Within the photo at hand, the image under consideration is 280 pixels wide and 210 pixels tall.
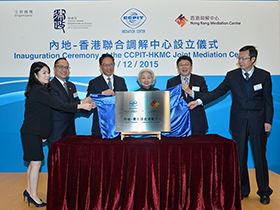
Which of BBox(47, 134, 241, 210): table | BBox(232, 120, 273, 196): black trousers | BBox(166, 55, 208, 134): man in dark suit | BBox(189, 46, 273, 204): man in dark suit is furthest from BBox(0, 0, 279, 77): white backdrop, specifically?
BBox(47, 134, 241, 210): table

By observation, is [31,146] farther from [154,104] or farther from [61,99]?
[154,104]

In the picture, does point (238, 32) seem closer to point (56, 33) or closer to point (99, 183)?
point (56, 33)

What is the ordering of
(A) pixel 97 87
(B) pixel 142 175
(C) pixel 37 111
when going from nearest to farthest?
(B) pixel 142 175 < (C) pixel 37 111 < (A) pixel 97 87

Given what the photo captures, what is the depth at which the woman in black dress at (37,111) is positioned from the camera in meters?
2.69

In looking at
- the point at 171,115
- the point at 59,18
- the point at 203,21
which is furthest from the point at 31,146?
the point at 203,21

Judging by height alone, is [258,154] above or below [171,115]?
below

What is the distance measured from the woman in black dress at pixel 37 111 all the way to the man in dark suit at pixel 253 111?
158 cm

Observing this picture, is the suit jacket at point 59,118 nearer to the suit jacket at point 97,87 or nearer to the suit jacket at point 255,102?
the suit jacket at point 97,87

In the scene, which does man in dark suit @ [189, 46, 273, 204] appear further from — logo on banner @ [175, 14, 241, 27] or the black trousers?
logo on banner @ [175, 14, 241, 27]

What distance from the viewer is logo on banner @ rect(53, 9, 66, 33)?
14.3 ft

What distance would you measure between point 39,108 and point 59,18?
2277 millimetres

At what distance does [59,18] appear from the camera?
172 inches

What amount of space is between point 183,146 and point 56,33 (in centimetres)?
321

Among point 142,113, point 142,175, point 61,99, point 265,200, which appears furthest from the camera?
point 61,99
